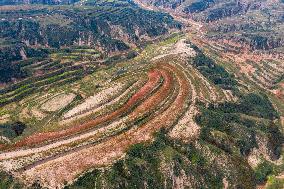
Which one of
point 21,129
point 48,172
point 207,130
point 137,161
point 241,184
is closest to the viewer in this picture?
point 48,172

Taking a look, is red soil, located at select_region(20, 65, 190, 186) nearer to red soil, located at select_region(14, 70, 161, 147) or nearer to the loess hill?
the loess hill

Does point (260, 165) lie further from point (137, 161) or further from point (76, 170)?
point (76, 170)

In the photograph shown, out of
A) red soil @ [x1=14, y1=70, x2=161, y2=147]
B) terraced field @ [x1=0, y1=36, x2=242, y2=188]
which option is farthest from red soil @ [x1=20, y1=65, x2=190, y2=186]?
red soil @ [x1=14, y1=70, x2=161, y2=147]

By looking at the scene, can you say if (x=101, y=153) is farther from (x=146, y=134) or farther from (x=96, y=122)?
(x=96, y=122)

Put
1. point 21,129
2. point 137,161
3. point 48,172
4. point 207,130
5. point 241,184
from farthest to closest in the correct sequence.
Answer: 1. point 21,129
2. point 207,130
3. point 241,184
4. point 137,161
5. point 48,172

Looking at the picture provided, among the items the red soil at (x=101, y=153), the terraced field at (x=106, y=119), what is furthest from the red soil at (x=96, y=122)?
the red soil at (x=101, y=153)

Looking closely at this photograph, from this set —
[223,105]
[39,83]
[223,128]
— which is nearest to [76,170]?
[223,128]

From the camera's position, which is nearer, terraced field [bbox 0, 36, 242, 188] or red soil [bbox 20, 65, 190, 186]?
red soil [bbox 20, 65, 190, 186]

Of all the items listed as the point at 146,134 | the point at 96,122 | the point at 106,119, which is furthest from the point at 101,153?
the point at 106,119
